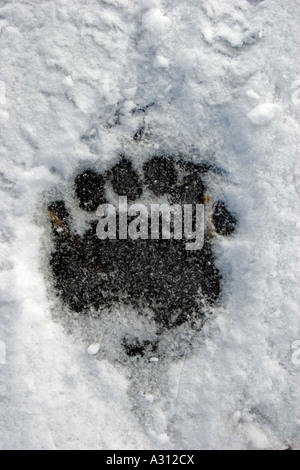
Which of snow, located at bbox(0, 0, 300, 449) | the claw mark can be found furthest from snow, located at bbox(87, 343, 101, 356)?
the claw mark

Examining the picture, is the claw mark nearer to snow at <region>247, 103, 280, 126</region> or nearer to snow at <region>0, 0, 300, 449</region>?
snow at <region>0, 0, 300, 449</region>

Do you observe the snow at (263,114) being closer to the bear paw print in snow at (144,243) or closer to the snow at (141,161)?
the snow at (141,161)

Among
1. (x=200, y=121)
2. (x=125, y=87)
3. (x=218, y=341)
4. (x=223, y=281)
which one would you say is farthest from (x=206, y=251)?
(x=125, y=87)

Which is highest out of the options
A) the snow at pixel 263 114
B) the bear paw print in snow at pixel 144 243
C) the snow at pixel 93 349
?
the snow at pixel 263 114

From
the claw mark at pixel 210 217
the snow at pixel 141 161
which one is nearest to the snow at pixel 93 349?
the snow at pixel 141 161

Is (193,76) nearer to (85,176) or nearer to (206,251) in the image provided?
(85,176)

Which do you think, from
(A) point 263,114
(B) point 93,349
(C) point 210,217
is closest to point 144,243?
(C) point 210,217

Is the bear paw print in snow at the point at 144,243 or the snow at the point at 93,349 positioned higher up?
the bear paw print in snow at the point at 144,243
